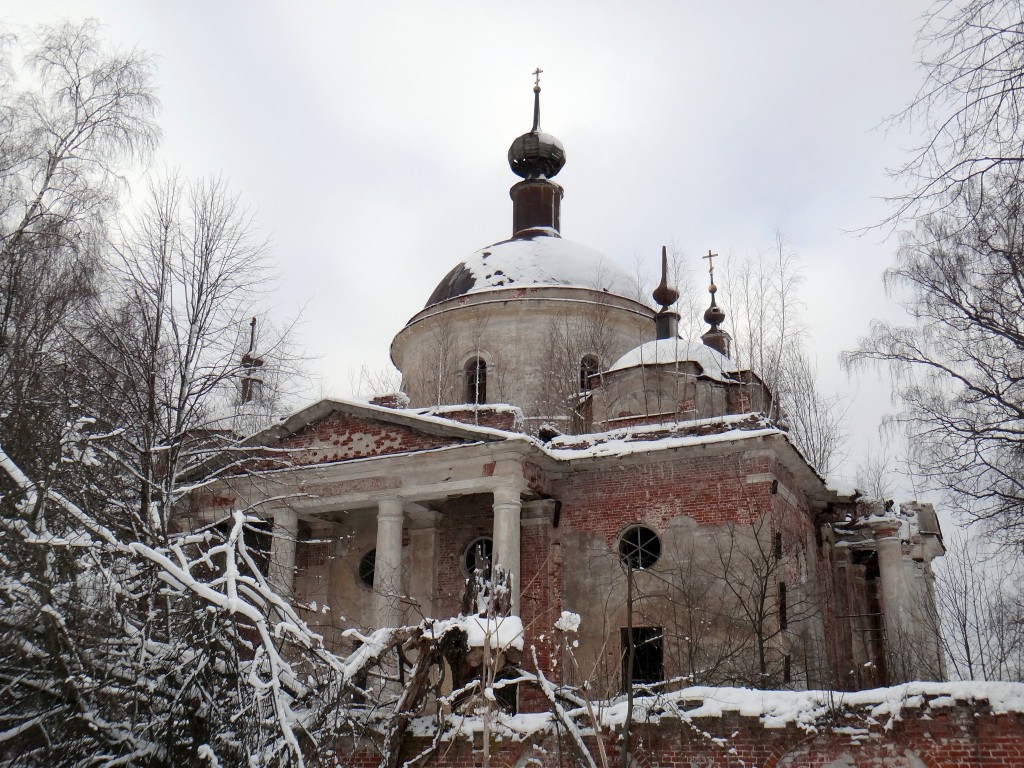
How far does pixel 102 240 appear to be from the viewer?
1141 centimetres

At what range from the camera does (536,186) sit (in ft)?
83.7

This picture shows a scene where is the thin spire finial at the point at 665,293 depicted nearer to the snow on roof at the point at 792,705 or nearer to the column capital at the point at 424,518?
the column capital at the point at 424,518

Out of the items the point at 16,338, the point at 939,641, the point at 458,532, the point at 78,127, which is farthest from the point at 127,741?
the point at 939,641

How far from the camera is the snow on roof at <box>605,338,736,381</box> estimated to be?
18.2 meters

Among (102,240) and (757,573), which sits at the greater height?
(102,240)

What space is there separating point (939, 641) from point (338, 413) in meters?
10.8

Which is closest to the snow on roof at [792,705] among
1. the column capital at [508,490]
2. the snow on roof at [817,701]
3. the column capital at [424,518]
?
the snow on roof at [817,701]

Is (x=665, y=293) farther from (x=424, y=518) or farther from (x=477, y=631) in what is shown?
(x=477, y=631)

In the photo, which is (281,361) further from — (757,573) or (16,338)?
(757,573)

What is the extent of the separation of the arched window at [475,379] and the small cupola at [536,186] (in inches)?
174

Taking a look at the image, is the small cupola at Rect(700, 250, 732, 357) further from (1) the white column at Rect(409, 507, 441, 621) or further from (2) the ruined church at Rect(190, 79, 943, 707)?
(1) the white column at Rect(409, 507, 441, 621)

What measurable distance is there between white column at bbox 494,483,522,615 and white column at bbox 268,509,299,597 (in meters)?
3.15

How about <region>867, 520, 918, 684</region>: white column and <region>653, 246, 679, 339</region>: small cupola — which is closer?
<region>867, 520, 918, 684</region>: white column

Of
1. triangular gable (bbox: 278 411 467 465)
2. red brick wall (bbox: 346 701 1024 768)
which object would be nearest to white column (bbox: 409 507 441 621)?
triangular gable (bbox: 278 411 467 465)
